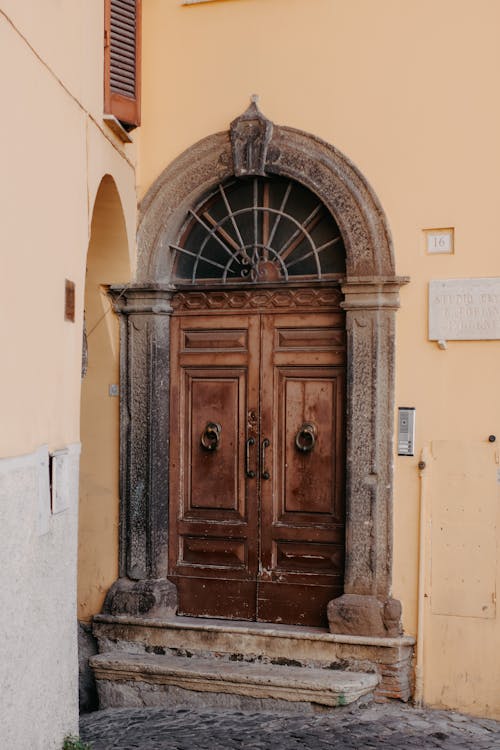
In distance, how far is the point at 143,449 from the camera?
665cm

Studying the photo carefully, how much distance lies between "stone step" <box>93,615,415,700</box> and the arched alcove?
1.11 ft

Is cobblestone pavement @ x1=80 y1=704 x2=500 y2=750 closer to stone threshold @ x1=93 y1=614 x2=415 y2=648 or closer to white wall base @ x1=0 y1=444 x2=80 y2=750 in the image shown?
stone threshold @ x1=93 y1=614 x2=415 y2=648

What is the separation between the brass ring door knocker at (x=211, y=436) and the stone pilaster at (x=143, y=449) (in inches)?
10.5

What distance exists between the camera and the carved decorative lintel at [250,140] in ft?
21.0

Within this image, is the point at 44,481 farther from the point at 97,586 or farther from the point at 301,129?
the point at 301,129

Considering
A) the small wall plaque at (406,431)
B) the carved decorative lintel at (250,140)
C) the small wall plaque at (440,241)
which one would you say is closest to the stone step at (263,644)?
the small wall plaque at (406,431)

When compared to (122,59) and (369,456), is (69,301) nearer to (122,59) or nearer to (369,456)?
(122,59)

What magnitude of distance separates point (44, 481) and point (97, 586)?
226cm

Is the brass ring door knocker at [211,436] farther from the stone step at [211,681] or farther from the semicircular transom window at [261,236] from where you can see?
the stone step at [211,681]

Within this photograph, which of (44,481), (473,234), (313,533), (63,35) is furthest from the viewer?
(313,533)

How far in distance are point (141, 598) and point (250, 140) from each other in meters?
3.11

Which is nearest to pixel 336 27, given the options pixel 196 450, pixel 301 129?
pixel 301 129

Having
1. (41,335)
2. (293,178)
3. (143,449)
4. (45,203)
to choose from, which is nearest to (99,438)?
(143,449)

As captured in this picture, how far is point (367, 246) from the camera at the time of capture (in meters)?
6.19
